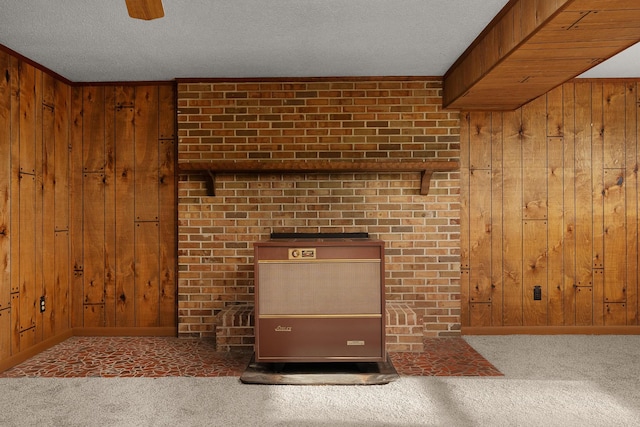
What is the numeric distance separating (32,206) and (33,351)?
1090 millimetres

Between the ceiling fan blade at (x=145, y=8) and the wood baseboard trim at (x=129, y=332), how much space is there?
285cm

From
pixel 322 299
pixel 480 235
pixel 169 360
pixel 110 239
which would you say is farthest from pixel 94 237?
pixel 480 235

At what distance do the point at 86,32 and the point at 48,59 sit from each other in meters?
0.73

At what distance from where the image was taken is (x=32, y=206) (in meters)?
3.43

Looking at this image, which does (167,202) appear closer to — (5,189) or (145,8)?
(5,189)

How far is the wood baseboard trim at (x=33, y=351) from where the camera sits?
3.10 m

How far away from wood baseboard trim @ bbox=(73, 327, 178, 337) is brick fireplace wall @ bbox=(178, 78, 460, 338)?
0.17 metres

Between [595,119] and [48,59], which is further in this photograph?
[595,119]

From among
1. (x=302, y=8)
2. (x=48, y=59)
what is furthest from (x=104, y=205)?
(x=302, y=8)

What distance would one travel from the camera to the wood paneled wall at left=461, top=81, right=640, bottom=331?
12.9ft

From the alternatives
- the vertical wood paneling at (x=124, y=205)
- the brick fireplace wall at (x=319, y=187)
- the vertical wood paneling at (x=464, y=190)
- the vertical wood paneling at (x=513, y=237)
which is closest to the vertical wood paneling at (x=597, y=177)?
the vertical wood paneling at (x=513, y=237)

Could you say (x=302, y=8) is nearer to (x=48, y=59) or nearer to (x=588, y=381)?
(x=48, y=59)

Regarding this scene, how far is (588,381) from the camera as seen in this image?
2.80 meters

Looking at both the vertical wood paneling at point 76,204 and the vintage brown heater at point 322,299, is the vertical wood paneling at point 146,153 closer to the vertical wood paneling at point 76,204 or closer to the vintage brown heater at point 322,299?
the vertical wood paneling at point 76,204
